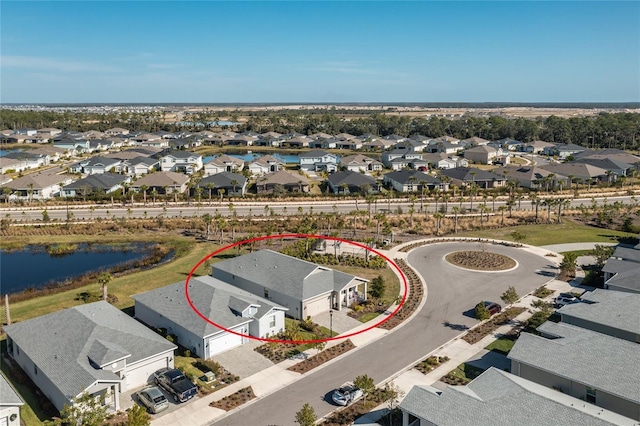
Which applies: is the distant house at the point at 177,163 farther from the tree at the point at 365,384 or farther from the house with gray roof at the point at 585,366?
the house with gray roof at the point at 585,366

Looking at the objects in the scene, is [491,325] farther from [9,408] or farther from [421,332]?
[9,408]

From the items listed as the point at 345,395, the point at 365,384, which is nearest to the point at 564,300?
the point at 365,384

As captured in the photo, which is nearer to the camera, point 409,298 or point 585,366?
point 585,366

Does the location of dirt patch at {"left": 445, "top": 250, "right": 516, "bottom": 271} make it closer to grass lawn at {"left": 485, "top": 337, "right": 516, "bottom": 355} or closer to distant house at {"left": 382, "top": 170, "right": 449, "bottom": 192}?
grass lawn at {"left": 485, "top": 337, "right": 516, "bottom": 355}

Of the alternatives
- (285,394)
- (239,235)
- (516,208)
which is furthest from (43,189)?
(516,208)

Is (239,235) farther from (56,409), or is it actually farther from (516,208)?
(516,208)
